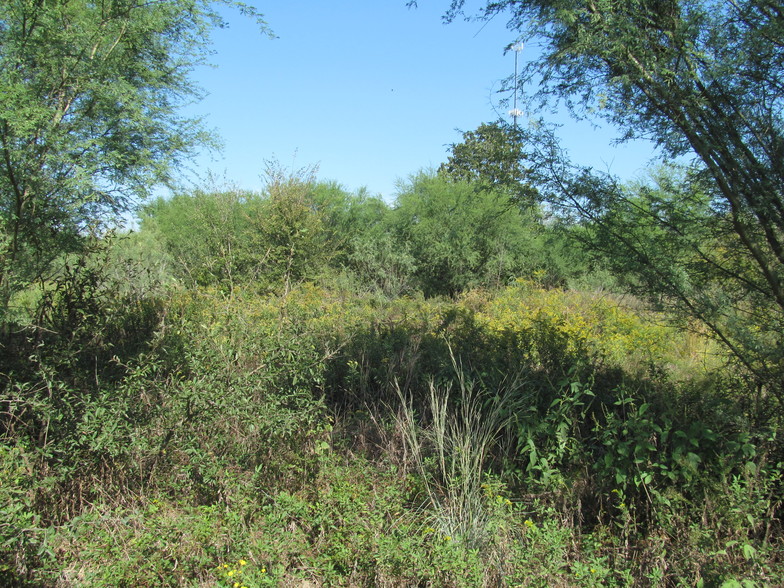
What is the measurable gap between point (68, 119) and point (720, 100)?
4.85m

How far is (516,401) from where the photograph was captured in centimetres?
414

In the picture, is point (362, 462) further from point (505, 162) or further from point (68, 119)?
point (68, 119)

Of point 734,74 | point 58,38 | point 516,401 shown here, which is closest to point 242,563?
point 516,401

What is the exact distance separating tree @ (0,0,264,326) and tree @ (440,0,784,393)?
298 cm

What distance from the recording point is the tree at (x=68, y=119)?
3879 mm

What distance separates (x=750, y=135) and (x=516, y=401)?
243 cm

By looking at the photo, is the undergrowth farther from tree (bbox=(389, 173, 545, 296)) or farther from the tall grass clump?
tree (bbox=(389, 173, 545, 296))

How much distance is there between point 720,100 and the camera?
371 centimetres

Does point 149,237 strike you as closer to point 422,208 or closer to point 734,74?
point 422,208

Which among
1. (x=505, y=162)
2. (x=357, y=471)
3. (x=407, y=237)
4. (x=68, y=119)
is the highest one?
(x=407, y=237)

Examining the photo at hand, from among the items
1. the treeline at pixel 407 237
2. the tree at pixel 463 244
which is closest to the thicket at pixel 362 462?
the treeline at pixel 407 237

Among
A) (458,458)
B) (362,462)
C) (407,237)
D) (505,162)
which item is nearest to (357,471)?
(362,462)

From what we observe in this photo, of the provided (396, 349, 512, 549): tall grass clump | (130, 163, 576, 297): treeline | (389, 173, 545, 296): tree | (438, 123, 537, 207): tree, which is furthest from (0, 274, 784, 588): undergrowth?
(389, 173, 545, 296): tree

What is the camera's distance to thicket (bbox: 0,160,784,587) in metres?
2.97
